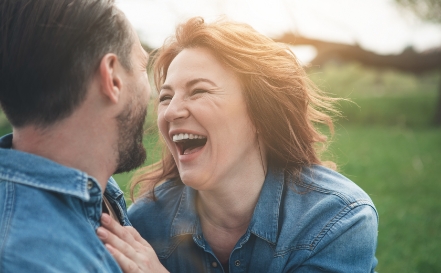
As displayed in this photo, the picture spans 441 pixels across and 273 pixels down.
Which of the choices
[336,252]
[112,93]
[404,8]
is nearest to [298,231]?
[336,252]

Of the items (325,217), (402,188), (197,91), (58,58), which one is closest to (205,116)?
(197,91)

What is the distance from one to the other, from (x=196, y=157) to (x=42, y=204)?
1095mm

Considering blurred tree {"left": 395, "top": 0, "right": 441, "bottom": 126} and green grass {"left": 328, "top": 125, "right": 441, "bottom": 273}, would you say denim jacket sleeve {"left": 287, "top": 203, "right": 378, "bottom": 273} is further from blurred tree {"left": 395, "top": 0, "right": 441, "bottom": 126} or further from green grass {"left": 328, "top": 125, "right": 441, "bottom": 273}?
blurred tree {"left": 395, "top": 0, "right": 441, "bottom": 126}

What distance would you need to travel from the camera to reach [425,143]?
459 inches

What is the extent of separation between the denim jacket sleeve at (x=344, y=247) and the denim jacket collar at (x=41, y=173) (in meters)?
1.23

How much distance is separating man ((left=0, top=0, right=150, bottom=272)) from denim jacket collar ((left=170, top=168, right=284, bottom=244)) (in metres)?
0.91

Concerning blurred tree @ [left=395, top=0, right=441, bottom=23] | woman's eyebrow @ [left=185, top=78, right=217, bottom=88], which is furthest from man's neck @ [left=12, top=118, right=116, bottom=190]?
blurred tree @ [left=395, top=0, right=441, bottom=23]

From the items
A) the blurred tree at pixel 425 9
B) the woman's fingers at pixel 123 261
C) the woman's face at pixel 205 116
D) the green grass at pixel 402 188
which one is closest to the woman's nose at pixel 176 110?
the woman's face at pixel 205 116

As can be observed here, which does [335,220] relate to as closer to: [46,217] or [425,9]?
[46,217]

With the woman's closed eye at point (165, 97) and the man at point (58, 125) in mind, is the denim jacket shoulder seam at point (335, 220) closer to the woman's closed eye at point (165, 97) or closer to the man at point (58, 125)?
the man at point (58, 125)

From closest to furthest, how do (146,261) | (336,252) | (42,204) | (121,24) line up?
1. (42,204)
2. (121,24)
3. (146,261)
4. (336,252)

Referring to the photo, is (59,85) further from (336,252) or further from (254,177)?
(336,252)

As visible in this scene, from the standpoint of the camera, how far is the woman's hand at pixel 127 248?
1926 millimetres

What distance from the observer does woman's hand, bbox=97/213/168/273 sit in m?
1.93
